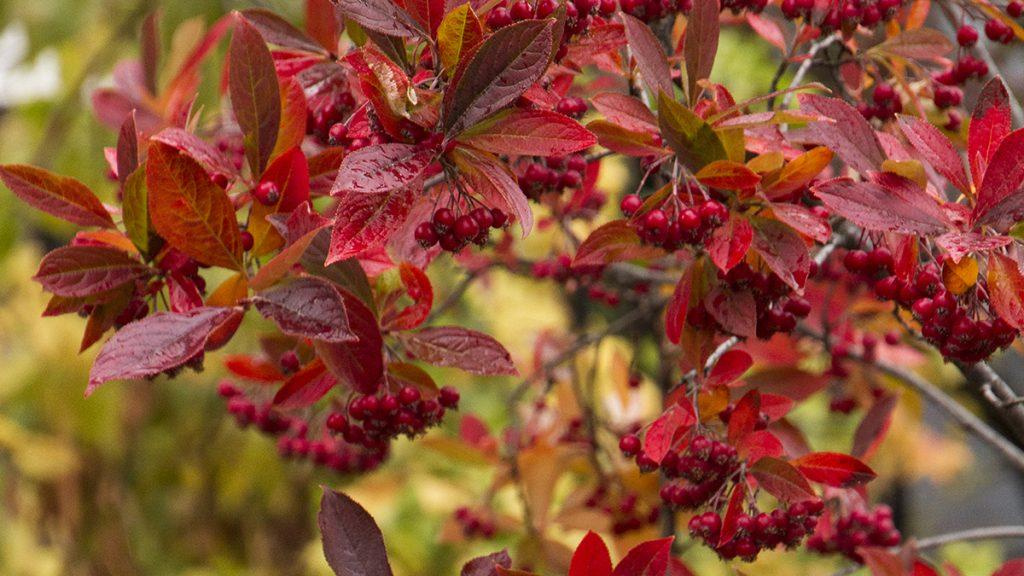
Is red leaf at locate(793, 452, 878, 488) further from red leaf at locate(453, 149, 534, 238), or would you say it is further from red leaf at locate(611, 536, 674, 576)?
red leaf at locate(453, 149, 534, 238)

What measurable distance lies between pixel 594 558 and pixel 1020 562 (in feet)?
1.12

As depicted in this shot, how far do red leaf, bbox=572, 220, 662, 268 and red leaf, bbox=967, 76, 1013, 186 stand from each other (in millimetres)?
214

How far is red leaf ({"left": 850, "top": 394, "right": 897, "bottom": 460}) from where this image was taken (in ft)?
3.15

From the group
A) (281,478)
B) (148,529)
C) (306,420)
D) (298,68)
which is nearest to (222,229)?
(298,68)

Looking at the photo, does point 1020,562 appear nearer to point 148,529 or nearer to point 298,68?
point 298,68

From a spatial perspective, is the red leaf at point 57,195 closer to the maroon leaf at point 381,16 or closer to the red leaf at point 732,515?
the maroon leaf at point 381,16

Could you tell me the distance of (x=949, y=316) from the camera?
0.61 meters

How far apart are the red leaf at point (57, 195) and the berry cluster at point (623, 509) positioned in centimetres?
68

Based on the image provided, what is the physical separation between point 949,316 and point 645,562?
25 cm

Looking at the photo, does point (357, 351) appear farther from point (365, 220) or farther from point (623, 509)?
point (623, 509)

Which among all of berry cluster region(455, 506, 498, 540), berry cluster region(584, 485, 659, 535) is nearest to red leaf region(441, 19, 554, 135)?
berry cluster region(584, 485, 659, 535)

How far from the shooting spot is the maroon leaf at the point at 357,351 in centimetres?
66

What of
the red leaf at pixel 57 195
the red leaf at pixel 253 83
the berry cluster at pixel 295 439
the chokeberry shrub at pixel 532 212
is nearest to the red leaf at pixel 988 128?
the chokeberry shrub at pixel 532 212

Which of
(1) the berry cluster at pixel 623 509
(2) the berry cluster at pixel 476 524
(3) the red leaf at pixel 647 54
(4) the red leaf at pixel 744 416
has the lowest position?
(2) the berry cluster at pixel 476 524
